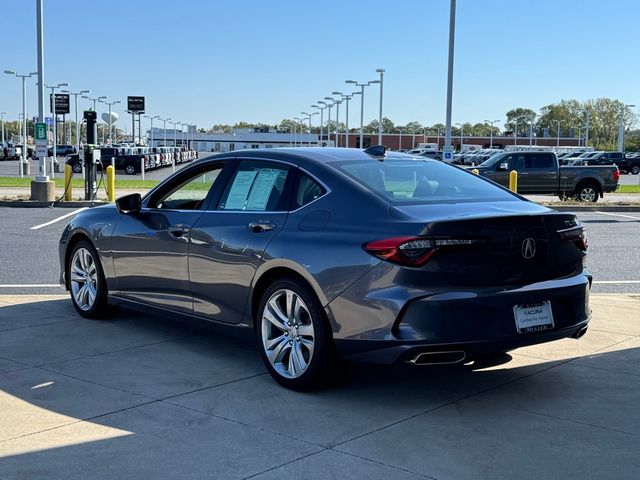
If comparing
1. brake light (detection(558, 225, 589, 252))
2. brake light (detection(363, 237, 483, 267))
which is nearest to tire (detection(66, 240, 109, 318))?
brake light (detection(363, 237, 483, 267))

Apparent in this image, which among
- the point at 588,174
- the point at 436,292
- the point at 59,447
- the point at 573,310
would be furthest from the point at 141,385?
the point at 588,174

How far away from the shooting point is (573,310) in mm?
5191

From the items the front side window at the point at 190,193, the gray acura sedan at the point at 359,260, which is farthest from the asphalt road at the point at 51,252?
the gray acura sedan at the point at 359,260

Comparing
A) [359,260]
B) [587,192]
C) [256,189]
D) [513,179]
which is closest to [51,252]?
[256,189]

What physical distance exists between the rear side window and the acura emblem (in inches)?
52.8

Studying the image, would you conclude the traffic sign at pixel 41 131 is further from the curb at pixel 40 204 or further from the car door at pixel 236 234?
the car door at pixel 236 234

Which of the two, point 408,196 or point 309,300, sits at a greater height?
point 408,196

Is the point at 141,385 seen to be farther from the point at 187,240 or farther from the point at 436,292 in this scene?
the point at 436,292

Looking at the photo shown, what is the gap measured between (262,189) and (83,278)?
2.51 metres

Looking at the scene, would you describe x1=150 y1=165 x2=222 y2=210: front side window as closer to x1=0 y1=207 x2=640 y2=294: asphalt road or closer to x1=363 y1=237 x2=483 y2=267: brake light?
x1=363 y1=237 x2=483 y2=267: brake light

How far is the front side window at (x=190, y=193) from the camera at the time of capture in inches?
251

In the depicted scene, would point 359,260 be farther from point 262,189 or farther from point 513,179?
point 513,179

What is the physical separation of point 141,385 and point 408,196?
7.15ft

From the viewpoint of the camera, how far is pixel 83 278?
7.43 m
